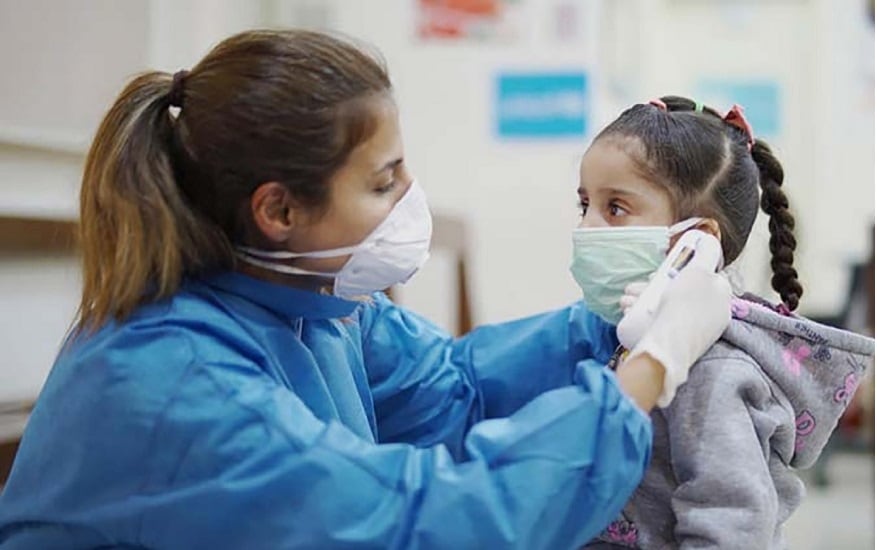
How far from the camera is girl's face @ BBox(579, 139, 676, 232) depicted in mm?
1330

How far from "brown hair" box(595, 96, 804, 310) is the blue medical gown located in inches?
10.9

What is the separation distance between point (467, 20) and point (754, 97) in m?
3.46

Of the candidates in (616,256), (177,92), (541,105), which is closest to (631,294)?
(616,256)

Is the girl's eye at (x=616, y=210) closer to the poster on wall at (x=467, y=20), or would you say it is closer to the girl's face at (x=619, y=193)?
the girl's face at (x=619, y=193)

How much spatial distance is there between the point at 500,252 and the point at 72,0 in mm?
1768

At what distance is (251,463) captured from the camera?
1092 millimetres

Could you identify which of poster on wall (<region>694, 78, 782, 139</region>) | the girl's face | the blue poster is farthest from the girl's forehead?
poster on wall (<region>694, 78, 782, 139</region>)

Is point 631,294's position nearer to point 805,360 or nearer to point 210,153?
point 805,360

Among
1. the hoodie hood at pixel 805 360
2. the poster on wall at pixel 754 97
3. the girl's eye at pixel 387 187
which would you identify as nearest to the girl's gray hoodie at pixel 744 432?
the hoodie hood at pixel 805 360

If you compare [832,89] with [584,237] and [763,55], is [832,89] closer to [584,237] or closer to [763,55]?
[763,55]

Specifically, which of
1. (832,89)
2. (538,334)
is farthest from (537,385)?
(832,89)

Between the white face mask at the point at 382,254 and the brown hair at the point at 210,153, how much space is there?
0.19 ft

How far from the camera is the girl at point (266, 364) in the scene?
1090 millimetres

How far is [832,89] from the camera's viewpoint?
669 centimetres
